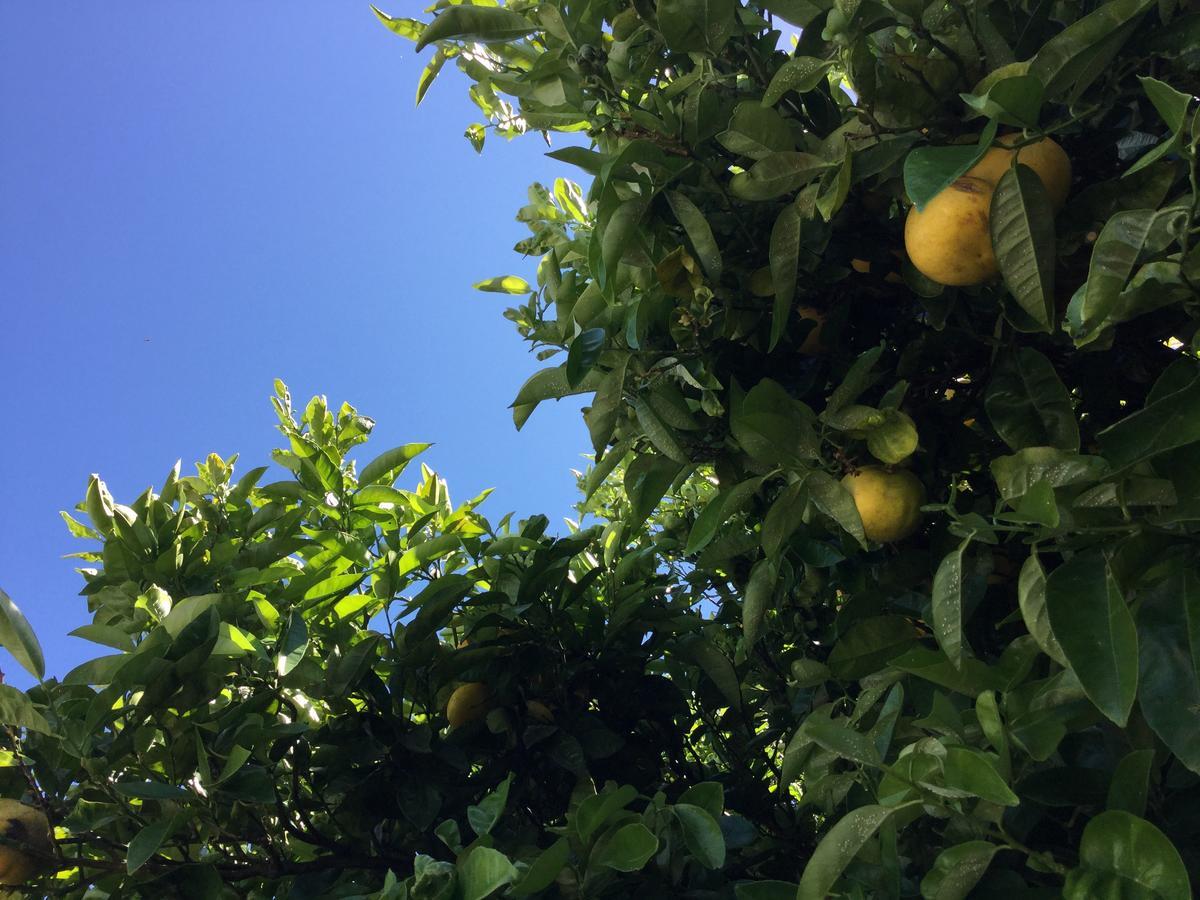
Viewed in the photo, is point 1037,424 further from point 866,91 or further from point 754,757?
point 754,757

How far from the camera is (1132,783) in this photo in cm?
100

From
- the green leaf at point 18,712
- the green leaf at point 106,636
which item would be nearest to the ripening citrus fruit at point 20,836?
the green leaf at point 18,712

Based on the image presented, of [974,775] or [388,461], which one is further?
[388,461]

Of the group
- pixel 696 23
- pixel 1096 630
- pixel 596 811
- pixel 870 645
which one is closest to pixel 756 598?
pixel 870 645

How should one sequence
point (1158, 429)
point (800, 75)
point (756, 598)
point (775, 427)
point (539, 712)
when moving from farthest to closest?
point (539, 712) → point (756, 598) → point (775, 427) → point (800, 75) → point (1158, 429)

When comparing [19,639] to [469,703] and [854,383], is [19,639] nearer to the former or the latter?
[469,703]

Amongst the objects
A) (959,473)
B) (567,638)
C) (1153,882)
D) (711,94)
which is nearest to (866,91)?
(711,94)

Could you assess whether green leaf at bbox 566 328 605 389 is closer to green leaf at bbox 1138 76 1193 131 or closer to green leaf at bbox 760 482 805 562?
green leaf at bbox 760 482 805 562

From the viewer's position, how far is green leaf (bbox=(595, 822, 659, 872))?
119 centimetres

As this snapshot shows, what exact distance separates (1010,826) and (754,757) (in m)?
1.02

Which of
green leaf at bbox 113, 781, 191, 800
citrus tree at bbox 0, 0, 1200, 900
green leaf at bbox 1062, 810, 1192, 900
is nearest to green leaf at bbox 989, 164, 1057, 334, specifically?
citrus tree at bbox 0, 0, 1200, 900

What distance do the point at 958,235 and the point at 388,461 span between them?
1.46 meters

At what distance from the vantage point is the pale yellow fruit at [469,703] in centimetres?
195

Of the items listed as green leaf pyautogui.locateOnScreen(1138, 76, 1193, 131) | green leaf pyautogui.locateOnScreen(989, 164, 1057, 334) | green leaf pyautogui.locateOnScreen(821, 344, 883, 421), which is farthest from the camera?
green leaf pyautogui.locateOnScreen(821, 344, 883, 421)
